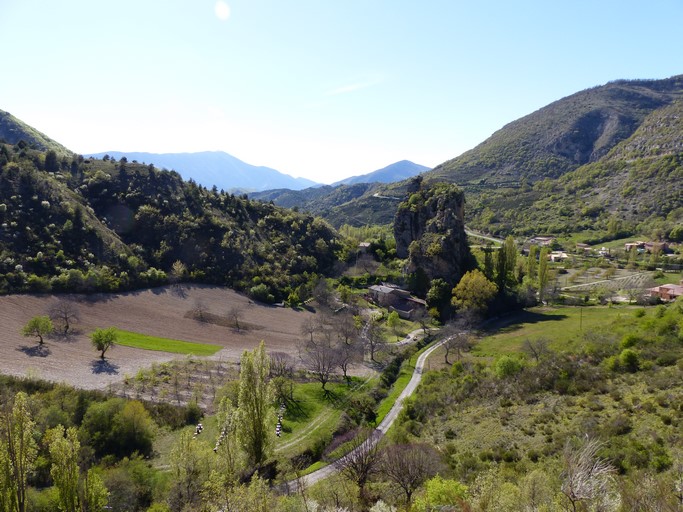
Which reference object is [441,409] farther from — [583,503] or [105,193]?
[105,193]

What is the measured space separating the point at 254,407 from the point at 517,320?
161 ft

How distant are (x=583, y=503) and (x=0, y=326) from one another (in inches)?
2240

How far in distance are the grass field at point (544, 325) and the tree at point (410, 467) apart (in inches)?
936

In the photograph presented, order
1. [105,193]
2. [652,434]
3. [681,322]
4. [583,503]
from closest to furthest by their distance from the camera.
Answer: [583,503] → [652,434] → [681,322] → [105,193]

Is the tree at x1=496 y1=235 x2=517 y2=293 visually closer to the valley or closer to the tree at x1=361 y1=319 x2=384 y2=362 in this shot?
the valley

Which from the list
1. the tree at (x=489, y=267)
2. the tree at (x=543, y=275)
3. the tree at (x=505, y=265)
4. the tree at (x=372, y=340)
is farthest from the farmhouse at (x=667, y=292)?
the tree at (x=372, y=340)

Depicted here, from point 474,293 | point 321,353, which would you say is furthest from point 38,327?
point 474,293

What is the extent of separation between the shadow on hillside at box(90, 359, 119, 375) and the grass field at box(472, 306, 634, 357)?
39380mm

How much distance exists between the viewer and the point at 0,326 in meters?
44.8

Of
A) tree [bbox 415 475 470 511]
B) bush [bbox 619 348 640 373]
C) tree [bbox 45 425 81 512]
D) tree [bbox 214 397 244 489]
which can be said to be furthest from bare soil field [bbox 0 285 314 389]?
bush [bbox 619 348 640 373]

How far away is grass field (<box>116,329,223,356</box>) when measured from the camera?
1864 inches

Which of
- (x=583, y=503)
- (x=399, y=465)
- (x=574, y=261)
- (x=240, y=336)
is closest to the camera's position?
(x=583, y=503)

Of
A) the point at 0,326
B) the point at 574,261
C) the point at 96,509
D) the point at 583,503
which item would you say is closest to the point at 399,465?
the point at 583,503

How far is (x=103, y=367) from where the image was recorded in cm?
4019
